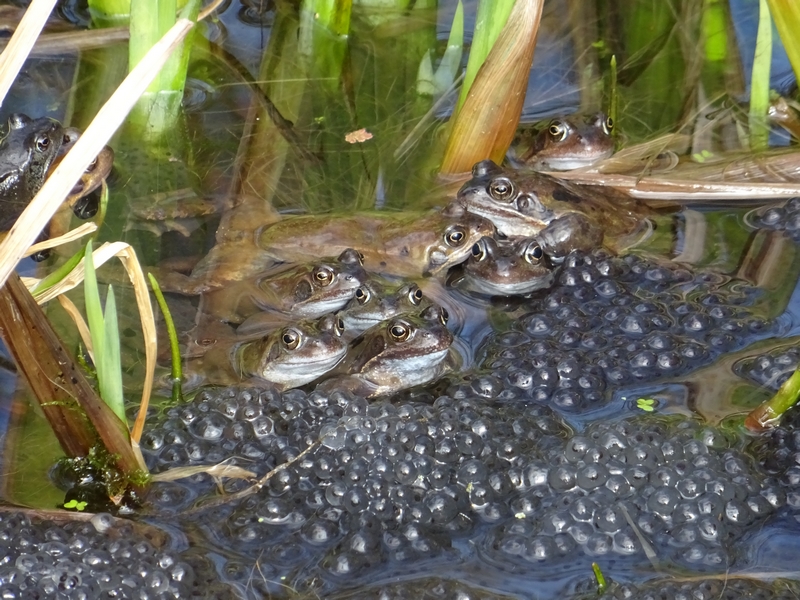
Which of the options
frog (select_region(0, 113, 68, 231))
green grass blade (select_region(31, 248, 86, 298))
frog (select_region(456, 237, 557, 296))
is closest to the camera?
green grass blade (select_region(31, 248, 86, 298))

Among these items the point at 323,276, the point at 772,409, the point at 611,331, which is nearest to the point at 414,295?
the point at 323,276

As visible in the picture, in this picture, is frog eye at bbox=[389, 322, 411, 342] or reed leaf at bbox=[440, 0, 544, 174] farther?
reed leaf at bbox=[440, 0, 544, 174]

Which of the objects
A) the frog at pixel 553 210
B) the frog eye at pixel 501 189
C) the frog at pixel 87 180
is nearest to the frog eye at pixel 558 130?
the frog at pixel 553 210

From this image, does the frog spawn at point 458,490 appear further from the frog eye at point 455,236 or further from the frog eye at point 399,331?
the frog eye at point 455,236

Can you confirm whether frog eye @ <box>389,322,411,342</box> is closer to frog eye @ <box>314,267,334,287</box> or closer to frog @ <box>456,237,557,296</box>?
frog eye @ <box>314,267,334,287</box>

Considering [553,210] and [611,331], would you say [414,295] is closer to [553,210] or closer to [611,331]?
[611,331]

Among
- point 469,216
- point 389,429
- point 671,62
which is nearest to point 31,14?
point 389,429

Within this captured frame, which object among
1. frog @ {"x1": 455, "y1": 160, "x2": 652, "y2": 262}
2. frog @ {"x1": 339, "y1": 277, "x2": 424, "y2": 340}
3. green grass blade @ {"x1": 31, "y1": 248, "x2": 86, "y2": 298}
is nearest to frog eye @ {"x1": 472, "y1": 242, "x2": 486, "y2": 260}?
frog @ {"x1": 455, "y1": 160, "x2": 652, "y2": 262}
